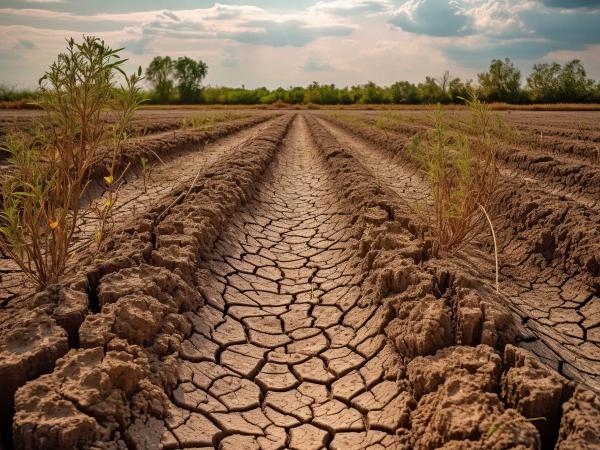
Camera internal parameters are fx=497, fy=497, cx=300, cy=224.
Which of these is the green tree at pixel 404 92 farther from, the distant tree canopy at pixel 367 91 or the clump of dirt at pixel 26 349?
the clump of dirt at pixel 26 349

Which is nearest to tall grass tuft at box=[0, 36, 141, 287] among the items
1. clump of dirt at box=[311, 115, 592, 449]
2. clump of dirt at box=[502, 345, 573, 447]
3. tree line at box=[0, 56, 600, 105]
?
clump of dirt at box=[311, 115, 592, 449]

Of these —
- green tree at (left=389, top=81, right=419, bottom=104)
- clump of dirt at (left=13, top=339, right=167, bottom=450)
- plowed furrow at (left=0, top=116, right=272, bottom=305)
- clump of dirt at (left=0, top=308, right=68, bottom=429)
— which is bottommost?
clump of dirt at (left=13, top=339, right=167, bottom=450)

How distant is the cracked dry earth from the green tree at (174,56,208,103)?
191 feet

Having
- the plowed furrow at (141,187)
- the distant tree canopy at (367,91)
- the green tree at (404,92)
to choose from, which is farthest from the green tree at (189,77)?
the plowed furrow at (141,187)

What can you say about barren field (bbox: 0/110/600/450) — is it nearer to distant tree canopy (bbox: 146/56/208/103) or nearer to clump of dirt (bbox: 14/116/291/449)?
clump of dirt (bbox: 14/116/291/449)

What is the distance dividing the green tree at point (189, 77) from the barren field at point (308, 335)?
2276 inches

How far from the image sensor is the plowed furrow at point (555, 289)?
2.92m

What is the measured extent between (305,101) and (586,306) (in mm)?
57473

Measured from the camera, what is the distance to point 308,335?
10.7ft

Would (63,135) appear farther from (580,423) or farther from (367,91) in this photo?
(367,91)

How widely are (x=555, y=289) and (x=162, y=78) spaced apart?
203ft

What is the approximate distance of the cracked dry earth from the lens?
2.38 metres

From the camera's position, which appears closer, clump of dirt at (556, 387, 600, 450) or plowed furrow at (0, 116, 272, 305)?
clump of dirt at (556, 387, 600, 450)

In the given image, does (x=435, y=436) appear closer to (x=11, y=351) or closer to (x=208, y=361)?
(x=208, y=361)
